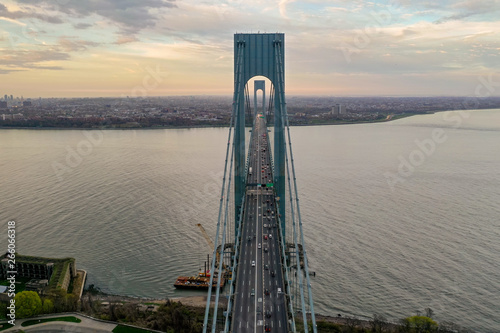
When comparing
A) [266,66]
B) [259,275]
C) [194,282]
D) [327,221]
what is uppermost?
[266,66]

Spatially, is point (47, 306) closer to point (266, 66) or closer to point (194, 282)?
point (194, 282)

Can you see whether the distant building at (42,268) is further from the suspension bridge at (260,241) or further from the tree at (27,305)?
the suspension bridge at (260,241)

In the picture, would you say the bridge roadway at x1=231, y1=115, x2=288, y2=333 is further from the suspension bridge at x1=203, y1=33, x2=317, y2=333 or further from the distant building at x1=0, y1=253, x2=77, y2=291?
the distant building at x1=0, y1=253, x2=77, y2=291

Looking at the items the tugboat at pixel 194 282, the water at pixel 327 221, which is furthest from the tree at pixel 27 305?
the tugboat at pixel 194 282

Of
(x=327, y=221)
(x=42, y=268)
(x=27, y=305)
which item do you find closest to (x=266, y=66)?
(x=327, y=221)

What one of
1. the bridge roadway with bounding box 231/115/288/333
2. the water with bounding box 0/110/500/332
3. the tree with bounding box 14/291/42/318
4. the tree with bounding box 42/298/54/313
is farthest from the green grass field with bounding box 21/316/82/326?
the bridge roadway with bounding box 231/115/288/333

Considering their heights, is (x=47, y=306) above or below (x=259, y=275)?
below

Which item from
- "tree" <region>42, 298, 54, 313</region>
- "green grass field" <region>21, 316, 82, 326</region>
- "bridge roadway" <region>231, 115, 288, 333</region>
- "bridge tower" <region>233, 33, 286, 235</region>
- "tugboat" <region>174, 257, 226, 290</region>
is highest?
"bridge tower" <region>233, 33, 286, 235</region>
